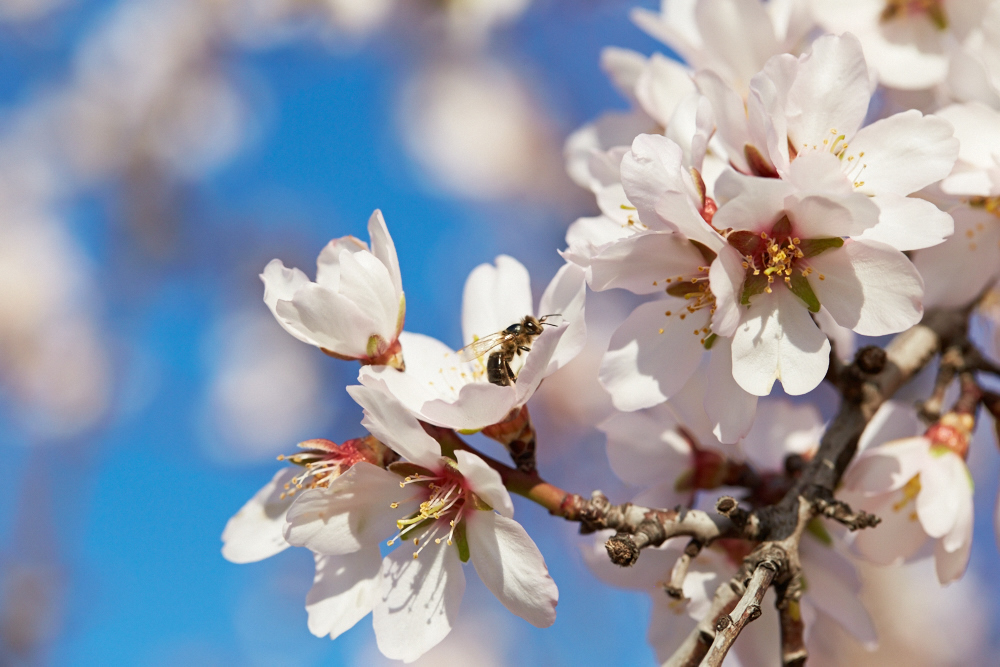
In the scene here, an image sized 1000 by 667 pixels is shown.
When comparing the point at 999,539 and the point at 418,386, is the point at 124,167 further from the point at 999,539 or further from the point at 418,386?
the point at 999,539

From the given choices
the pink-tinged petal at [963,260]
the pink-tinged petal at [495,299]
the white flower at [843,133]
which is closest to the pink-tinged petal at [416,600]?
the pink-tinged petal at [495,299]

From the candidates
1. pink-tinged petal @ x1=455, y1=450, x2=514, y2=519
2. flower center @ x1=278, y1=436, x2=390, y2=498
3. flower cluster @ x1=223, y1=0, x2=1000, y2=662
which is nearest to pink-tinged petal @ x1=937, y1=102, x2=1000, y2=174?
flower cluster @ x1=223, y1=0, x2=1000, y2=662

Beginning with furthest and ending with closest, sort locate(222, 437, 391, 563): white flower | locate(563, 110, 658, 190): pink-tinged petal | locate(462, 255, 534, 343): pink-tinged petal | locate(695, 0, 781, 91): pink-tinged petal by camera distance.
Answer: locate(563, 110, 658, 190): pink-tinged petal < locate(695, 0, 781, 91): pink-tinged petal < locate(462, 255, 534, 343): pink-tinged petal < locate(222, 437, 391, 563): white flower

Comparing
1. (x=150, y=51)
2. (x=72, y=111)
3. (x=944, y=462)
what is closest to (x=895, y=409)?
(x=944, y=462)

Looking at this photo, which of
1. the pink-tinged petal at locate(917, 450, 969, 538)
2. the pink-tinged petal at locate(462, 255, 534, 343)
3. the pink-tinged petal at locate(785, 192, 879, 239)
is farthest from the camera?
the pink-tinged petal at locate(462, 255, 534, 343)

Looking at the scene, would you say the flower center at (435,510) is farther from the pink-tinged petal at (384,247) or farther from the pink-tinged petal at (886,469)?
the pink-tinged petal at (886,469)

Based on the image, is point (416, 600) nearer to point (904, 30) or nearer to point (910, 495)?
point (910, 495)

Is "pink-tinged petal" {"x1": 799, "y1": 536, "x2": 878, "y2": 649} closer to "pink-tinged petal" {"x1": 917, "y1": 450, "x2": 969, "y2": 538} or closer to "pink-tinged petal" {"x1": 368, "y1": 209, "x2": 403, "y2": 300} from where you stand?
"pink-tinged petal" {"x1": 917, "y1": 450, "x2": 969, "y2": 538}
